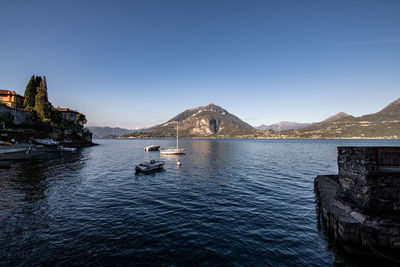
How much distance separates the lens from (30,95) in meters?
91.1

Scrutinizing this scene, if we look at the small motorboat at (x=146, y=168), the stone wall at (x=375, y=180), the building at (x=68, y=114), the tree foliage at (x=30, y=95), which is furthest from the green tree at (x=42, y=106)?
the stone wall at (x=375, y=180)

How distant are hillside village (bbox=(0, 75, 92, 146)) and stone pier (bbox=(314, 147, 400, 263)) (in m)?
101

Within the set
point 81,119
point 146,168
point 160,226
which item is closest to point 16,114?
point 81,119

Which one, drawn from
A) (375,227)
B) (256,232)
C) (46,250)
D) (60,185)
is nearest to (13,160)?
(60,185)

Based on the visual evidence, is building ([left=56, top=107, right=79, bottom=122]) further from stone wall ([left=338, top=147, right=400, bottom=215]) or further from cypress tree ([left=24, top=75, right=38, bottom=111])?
stone wall ([left=338, top=147, right=400, bottom=215])

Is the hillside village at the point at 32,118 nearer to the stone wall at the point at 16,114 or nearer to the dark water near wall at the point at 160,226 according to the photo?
the stone wall at the point at 16,114

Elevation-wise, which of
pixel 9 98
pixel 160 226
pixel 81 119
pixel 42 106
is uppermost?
pixel 9 98

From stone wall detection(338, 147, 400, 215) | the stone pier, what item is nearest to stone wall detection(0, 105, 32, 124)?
the stone pier

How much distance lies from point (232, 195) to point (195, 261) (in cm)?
1222

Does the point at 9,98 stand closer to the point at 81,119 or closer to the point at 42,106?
the point at 42,106

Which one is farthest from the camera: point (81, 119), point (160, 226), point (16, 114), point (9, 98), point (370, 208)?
point (81, 119)

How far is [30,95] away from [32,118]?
16.2 metres

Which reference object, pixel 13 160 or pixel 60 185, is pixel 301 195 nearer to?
pixel 60 185

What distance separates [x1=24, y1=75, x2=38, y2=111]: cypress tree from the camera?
89.4 m
